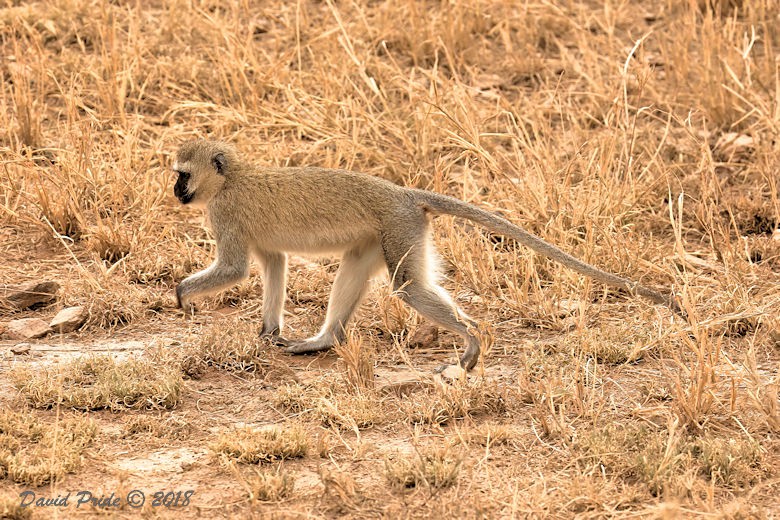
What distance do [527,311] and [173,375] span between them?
2221 millimetres

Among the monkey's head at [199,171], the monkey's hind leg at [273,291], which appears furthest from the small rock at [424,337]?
the monkey's head at [199,171]

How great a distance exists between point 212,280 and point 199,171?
67 cm

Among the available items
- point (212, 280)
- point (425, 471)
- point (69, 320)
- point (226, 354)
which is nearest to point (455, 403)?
point (425, 471)

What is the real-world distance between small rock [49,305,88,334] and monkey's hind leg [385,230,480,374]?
1908mm

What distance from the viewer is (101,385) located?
5648mm

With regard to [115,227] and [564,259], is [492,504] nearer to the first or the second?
[564,259]

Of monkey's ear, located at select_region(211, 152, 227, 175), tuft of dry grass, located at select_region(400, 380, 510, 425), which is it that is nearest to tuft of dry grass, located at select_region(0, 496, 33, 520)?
tuft of dry grass, located at select_region(400, 380, 510, 425)

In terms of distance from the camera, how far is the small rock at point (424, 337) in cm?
664

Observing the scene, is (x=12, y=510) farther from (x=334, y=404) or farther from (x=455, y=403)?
(x=455, y=403)

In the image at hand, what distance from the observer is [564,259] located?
19.7ft

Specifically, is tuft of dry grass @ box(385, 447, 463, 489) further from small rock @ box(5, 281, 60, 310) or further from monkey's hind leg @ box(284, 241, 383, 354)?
small rock @ box(5, 281, 60, 310)

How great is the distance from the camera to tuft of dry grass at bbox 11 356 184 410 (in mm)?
5578

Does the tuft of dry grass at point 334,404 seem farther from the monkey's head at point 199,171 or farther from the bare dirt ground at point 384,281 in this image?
the monkey's head at point 199,171

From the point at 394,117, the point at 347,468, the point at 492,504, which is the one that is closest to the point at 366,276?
the point at 347,468
